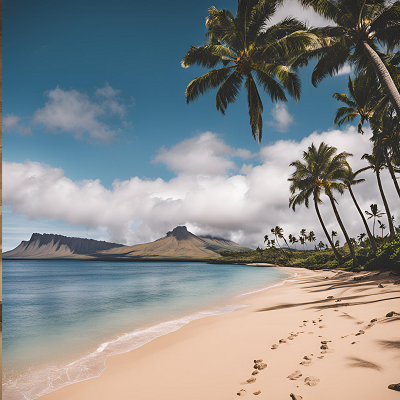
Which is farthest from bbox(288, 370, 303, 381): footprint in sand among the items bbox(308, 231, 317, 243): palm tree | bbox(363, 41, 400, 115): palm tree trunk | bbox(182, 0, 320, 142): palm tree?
bbox(308, 231, 317, 243): palm tree

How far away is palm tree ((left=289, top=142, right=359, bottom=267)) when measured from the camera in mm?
22938

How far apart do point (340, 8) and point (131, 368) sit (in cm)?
1395

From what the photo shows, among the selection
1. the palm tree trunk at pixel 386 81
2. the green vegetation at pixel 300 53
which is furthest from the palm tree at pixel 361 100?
the palm tree trunk at pixel 386 81

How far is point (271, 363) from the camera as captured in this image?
15.3 ft

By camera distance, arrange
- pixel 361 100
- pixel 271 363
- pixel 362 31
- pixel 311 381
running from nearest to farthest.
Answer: pixel 311 381, pixel 271 363, pixel 362 31, pixel 361 100

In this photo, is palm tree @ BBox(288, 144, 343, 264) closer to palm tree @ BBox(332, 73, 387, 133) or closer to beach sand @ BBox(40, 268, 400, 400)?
palm tree @ BBox(332, 73, 387, 133)

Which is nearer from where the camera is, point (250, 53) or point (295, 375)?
point (295, 375)

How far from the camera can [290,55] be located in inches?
445

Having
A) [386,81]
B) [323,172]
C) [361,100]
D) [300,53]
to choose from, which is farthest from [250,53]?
[323,172]

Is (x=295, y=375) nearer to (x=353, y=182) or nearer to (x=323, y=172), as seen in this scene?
(x=323, y=172)

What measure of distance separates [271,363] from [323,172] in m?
22.8

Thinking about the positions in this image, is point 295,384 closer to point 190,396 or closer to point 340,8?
point 190,396

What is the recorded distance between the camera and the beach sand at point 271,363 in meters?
3.70

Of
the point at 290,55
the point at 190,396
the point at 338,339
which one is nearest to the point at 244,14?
the point at 290,55
